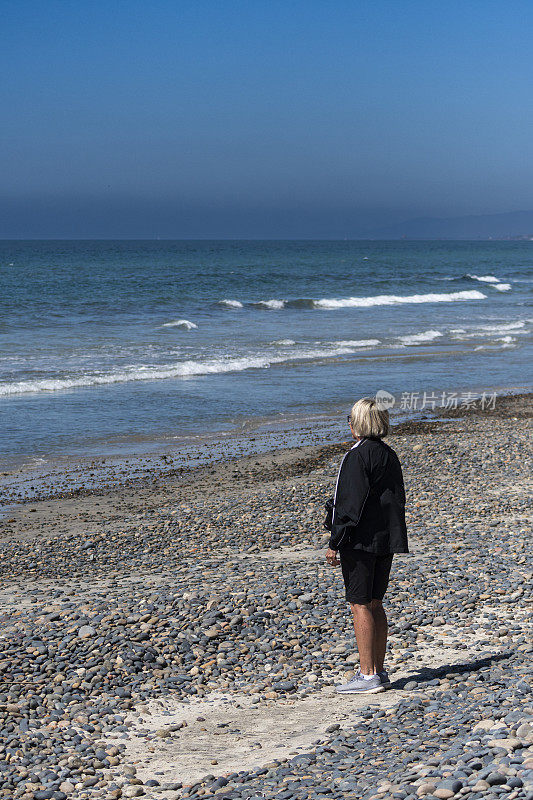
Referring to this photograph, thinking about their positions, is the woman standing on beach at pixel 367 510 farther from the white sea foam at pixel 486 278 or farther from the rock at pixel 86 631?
the white sea foam at pixel 486 278

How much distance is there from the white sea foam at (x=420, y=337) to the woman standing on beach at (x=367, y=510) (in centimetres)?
2468

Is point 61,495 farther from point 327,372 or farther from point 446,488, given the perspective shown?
point 327,372

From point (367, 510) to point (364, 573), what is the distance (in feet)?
1.37

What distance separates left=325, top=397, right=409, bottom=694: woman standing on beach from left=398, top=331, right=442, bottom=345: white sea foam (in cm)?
2468

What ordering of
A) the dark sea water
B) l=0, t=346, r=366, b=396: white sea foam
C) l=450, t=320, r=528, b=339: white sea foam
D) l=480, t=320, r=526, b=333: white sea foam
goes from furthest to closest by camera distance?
l=480, t=320, r=526, b=333: white sea foam < l=450, t=320, r=528, b=339: white sea foam < l=0, t=346, r=366, b=396: white sea foam < the dark sea water

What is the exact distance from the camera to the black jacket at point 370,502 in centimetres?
522

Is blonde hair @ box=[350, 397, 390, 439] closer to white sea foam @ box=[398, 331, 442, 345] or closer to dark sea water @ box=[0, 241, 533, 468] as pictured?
dark sea water @ box=[0, 241, 533, 468]

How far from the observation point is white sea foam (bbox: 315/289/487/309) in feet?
149

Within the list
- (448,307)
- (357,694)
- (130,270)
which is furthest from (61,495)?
(130,270)

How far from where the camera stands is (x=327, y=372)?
2300 cm

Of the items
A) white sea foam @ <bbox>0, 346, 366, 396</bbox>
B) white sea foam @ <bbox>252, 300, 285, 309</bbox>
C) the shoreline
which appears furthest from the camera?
white sea foam @ <bbox>252, 300, 285, 309</bbox>

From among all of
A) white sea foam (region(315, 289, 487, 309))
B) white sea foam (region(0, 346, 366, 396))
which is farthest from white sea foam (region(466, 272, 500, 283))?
white sea foam (region(0, 346, 366, 396))

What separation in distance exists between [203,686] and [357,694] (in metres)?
1.11

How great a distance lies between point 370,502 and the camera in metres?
5.27
